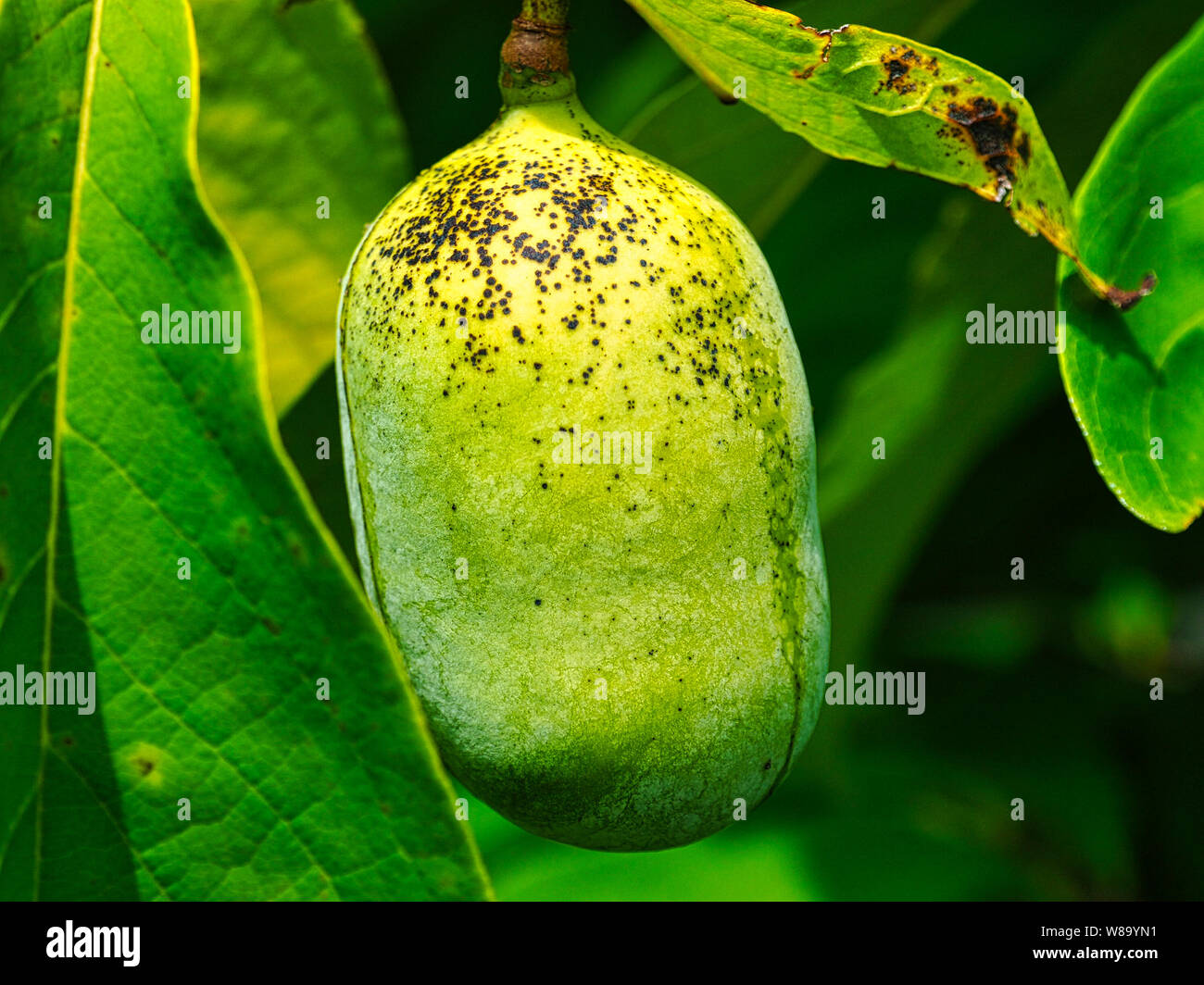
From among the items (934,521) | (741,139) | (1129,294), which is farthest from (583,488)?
(934,521)

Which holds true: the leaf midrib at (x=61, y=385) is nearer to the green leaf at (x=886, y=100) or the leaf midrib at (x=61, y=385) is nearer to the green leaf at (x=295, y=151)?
the green leaf at (x=295, y=151)

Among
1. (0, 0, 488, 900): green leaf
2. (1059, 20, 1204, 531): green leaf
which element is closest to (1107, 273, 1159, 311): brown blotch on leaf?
(1059, 20, 1204, 531): green leaf

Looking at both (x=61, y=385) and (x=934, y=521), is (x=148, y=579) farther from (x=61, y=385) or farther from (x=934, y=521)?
(x=934, y=521)

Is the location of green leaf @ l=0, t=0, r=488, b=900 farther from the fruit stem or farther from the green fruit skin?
the fruit stem

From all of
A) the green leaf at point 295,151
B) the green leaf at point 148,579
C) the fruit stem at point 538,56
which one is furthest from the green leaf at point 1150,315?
the green leaf at point 295,151
